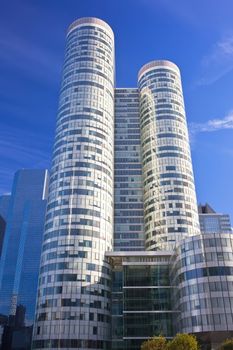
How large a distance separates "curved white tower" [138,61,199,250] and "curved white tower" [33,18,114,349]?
22110mm

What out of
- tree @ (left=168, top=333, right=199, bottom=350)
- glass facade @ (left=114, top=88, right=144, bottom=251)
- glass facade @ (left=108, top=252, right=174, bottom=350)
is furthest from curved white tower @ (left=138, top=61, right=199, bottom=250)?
tree @ (left=168, top=333, right=199, bottom=350)

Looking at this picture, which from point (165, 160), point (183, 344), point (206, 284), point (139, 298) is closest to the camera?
point (183, 344)

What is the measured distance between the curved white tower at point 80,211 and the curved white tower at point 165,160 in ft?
A: 72.5

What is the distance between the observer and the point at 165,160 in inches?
5906

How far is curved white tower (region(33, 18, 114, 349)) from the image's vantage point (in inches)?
3989

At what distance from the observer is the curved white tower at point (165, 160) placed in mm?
138250

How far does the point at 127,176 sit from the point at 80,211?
146ft

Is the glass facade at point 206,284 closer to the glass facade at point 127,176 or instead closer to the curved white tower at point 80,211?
the curved white tower at point 80,211

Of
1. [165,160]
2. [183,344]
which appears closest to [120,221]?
[165,160]

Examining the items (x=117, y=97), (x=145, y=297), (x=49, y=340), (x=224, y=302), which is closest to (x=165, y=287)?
(x=145, y=297)

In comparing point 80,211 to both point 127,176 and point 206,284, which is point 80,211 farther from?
point 206,284

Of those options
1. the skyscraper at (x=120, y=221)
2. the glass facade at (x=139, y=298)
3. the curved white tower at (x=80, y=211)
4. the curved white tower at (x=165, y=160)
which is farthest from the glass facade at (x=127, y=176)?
the glass facade at (x=139, y=298)

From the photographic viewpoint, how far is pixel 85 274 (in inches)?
4210

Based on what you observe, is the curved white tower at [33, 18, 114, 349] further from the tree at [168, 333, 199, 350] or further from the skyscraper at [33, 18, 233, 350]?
the tree at [168, 333, 199, 350]
